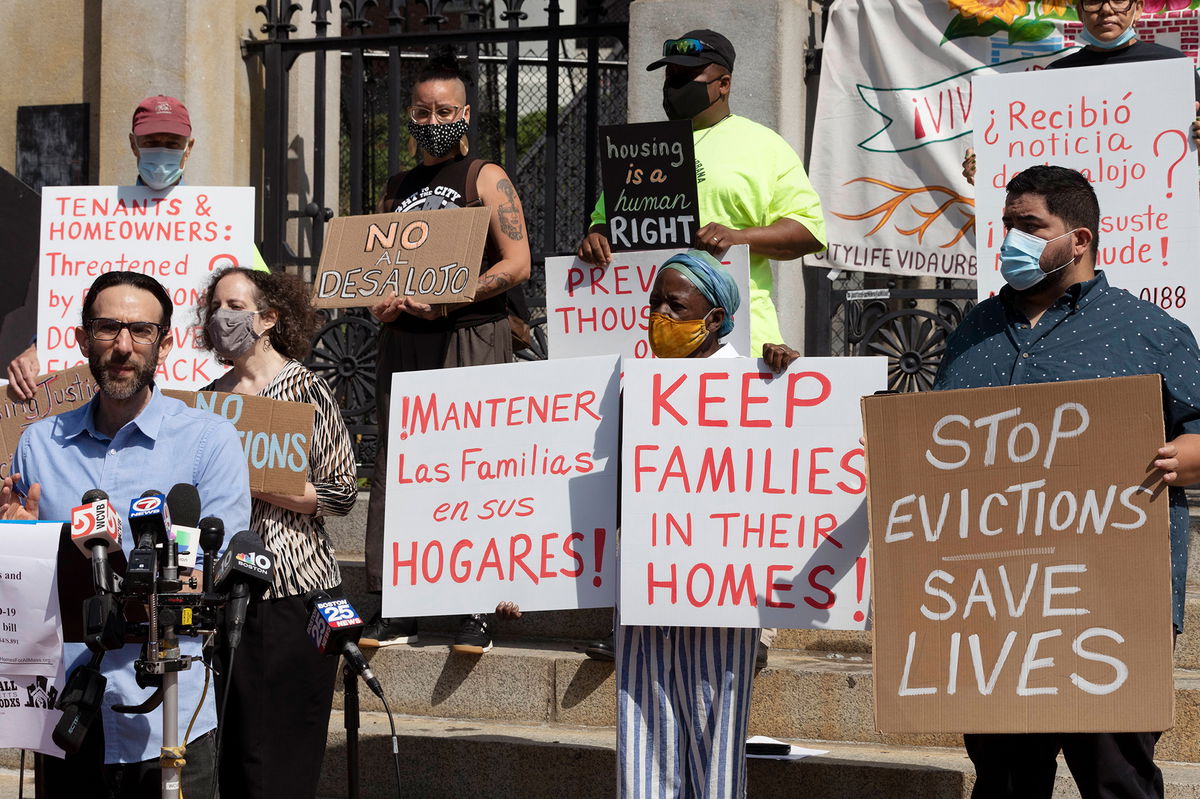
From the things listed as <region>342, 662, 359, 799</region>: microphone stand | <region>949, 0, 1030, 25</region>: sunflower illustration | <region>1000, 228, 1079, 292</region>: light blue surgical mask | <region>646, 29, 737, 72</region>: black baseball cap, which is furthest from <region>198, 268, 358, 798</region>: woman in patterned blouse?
<region>949, 0, 1030, 25</region>: sunflower illustration

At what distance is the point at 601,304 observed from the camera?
18.6ft

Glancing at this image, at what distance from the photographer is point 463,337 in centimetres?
609

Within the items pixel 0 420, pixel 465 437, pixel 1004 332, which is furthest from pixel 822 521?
pixel 0 420

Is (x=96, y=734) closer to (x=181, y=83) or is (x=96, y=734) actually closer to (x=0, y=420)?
(x=0, y=420)

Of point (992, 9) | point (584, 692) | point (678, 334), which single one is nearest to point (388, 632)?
point (584, 692)

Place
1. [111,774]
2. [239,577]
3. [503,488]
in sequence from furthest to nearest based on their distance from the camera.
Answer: [503,488] < [111,774] < [239,577]

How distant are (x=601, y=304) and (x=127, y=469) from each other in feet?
7.38

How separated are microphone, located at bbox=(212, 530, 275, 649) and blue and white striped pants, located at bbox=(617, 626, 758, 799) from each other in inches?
45.3

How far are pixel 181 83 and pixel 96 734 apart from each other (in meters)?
5.62

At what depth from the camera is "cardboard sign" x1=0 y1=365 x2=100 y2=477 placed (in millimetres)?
5359

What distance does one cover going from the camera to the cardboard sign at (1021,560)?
3.70m

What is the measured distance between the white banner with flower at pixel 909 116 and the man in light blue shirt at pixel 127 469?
436 cm

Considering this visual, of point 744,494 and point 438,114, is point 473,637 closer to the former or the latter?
point 438,114

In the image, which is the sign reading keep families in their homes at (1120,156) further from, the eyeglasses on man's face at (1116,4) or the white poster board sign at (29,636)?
the white poster board sign at (29,636)
